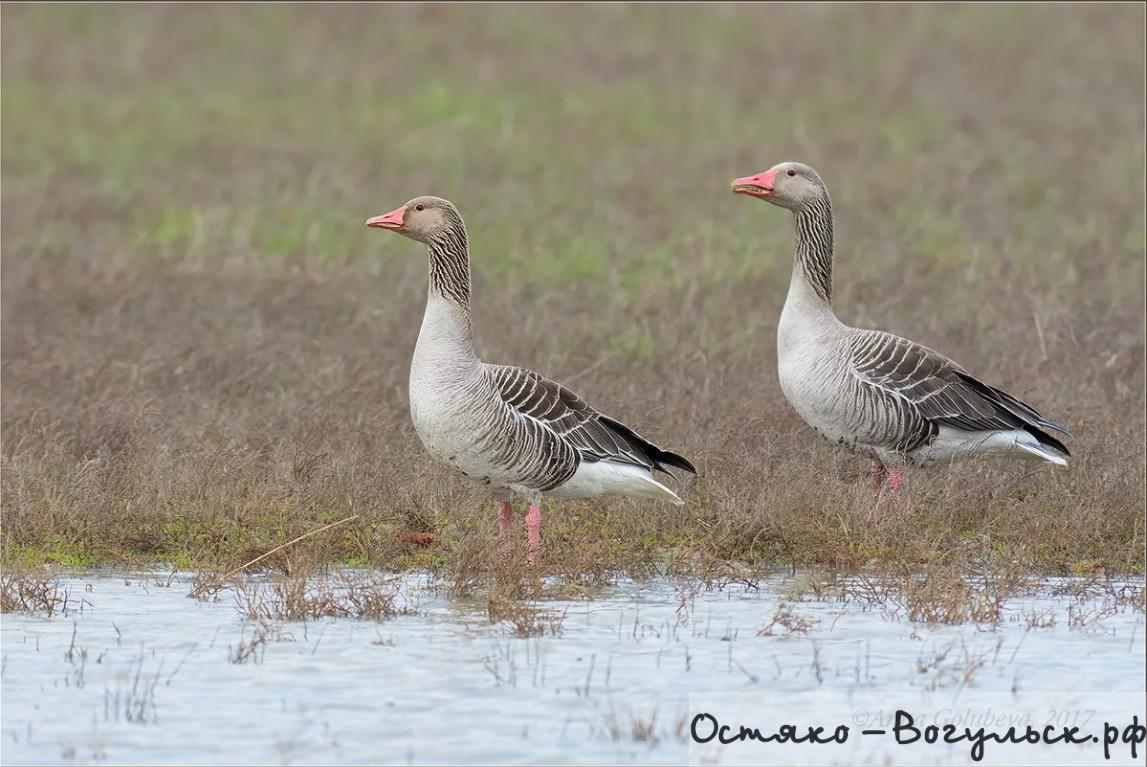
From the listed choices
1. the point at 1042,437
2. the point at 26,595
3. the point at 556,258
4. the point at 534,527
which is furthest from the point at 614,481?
the point at 556,258

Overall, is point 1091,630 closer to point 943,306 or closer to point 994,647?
point 994,647

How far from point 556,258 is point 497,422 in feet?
33.9

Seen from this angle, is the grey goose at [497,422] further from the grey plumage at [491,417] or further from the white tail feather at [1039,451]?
the white tail feather at [1039,451]

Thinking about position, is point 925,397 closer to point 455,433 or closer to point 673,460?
point 673,460

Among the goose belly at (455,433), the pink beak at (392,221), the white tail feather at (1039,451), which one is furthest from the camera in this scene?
the white tail feather at (1039,451)

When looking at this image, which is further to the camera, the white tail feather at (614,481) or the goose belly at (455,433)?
the white tail feather at (614,481)

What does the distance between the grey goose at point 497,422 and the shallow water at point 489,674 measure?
84 centimetres

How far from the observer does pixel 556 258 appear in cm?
1922

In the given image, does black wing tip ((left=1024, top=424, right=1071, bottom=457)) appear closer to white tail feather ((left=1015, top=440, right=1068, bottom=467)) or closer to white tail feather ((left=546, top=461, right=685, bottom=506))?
white tail feather ((left=1015, top=440, right=1068, bottom=467))

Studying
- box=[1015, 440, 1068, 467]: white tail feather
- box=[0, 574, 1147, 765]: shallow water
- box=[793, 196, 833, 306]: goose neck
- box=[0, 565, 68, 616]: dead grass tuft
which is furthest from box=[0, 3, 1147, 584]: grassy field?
box=[793, 196, 833, 306]: goose neck

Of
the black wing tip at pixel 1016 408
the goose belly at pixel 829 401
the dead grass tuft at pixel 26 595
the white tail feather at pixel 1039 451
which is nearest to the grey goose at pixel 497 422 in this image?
the goose belly at pixel 829 401

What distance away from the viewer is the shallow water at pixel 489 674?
6.13 metres

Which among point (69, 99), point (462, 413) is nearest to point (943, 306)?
point (462, 413)

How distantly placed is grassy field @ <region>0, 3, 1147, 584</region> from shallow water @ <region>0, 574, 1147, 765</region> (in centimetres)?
73
